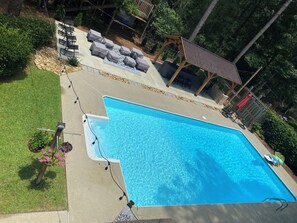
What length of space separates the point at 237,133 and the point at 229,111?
2.76 metres

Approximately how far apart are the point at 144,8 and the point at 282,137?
58.6 ft

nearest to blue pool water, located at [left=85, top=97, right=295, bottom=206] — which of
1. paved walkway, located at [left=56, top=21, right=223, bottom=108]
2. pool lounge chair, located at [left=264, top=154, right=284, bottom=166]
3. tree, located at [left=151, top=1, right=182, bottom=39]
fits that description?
pool lounge chair, located at [left=264, top=154, right=284, bottom=166]

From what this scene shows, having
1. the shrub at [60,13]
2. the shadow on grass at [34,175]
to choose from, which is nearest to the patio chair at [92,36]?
the shrub at [60,13]

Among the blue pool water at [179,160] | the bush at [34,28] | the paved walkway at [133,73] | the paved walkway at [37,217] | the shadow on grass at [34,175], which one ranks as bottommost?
the blue pool water at [179,160]

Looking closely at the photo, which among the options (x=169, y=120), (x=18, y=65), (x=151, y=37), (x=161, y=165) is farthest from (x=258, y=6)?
(x=18, y=65)

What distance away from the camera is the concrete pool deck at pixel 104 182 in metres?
9.07

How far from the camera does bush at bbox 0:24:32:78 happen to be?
1081cm

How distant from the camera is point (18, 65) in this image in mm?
11711

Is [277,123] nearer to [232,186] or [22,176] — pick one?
[232,186]

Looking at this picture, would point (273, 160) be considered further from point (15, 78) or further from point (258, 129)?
point (15, 78)

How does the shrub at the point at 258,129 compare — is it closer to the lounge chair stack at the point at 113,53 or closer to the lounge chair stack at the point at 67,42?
the lounge chair stack at the point at 113,53

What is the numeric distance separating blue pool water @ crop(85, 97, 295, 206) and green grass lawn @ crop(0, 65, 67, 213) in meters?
2.48

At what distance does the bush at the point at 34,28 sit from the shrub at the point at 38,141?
6.23 m

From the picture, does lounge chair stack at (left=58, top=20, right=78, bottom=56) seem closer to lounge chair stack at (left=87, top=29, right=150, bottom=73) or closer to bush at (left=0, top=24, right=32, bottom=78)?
lounge chair stack at (left=87, top=29, right=150, bottom=73)
